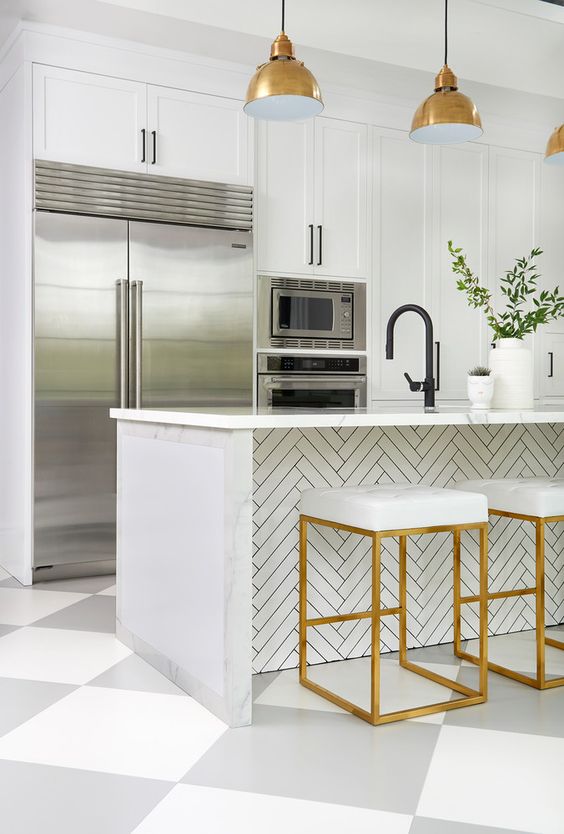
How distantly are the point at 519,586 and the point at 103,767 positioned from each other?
164 cm

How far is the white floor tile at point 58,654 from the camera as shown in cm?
251

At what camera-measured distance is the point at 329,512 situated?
2.27m

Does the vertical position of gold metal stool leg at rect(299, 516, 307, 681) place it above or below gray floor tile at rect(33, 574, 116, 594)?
above

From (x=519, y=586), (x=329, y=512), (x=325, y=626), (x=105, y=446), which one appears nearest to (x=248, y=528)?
(x=329, y=512)

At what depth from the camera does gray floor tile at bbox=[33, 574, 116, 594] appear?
362cm

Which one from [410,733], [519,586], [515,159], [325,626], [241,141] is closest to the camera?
[410,733]

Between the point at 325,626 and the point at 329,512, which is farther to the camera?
the point at 325,626

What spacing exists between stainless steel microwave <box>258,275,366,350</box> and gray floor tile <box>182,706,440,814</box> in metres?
2.46

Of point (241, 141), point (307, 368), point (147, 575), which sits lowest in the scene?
point (147, 575)

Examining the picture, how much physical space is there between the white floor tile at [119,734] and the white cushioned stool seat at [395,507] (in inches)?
24.6

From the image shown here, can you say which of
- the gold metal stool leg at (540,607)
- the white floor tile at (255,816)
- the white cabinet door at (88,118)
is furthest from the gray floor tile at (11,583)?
the gold metal stool leg at (540,607)

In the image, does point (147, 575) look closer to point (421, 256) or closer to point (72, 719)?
point (72, 719)

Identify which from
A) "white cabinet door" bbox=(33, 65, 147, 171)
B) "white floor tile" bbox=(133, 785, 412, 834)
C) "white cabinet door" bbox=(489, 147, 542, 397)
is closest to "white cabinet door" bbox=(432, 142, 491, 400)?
"white cabinet door" bbox=(489, 147, 542, 397)

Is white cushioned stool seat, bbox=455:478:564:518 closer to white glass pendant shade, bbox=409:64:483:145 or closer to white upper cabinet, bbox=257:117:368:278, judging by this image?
white glass pendant shade, bbox=409:64:483:145
